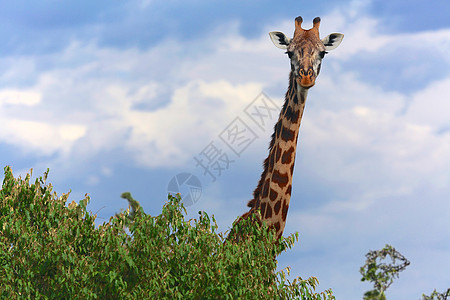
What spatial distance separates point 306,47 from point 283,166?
359 centimetres

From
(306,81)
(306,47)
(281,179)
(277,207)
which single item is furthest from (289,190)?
(306,47)

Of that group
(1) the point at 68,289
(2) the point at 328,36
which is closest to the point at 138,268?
(1) the point at 68,289

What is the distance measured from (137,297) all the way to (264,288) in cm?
324

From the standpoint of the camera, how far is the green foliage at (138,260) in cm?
1491

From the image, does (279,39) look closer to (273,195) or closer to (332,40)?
(332,40)

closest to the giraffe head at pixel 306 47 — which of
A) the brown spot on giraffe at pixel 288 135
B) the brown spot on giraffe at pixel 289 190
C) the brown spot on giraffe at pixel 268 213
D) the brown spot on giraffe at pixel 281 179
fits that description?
the brown spot on giraffe at pixel 288 135

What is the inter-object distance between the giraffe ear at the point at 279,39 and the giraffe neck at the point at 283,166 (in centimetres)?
113

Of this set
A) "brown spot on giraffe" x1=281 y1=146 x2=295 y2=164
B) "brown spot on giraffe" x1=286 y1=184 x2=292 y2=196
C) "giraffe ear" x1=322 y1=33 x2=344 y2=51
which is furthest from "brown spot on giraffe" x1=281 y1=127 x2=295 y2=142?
"giraffe ear" x1=322 y1=33 x2=344 y2=51

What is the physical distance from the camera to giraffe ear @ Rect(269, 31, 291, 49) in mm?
19094

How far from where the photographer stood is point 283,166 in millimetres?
18734

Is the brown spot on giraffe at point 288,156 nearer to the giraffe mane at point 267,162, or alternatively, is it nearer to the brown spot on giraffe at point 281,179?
the brown spot on giraffe at point 281,179

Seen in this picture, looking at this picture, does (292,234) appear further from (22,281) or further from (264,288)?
(22,281)

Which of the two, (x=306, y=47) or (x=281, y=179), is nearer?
(x=306, y=47)

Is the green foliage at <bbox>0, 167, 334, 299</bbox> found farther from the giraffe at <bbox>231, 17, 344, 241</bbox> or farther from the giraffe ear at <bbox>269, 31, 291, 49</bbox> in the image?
the giraffe ear at <bbox>269, 31, 291, 49</bbox>
